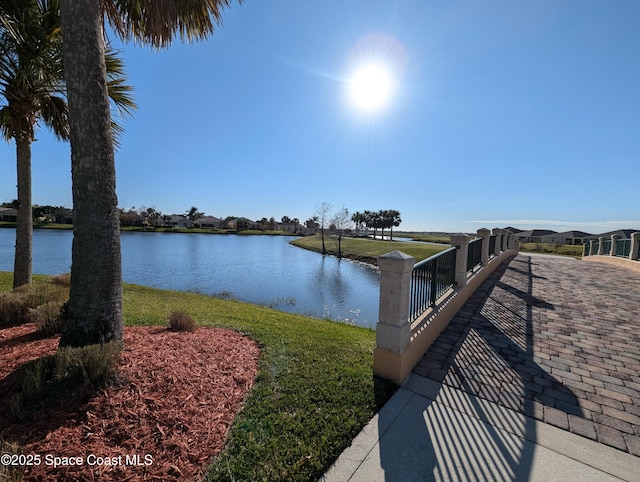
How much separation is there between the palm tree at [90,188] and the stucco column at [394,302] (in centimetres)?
313

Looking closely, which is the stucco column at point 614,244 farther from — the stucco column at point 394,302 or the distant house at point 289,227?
the distant house at point 289,227

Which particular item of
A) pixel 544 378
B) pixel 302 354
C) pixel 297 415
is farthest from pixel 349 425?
pixel 544 378

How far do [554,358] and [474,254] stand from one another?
164 inches

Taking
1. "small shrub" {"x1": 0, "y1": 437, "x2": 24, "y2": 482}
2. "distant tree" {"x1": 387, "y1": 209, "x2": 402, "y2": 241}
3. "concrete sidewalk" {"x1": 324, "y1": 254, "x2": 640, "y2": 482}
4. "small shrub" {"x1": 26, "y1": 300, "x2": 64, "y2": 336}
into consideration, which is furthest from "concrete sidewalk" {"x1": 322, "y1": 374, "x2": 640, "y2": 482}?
"distant tree" {"x1": 387, "y1": 209, "x2": 402, "y2": 241}

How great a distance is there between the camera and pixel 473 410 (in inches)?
113

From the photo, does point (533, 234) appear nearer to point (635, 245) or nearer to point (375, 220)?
point (375, 220)

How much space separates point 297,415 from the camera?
2609mm

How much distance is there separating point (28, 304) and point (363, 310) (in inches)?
419

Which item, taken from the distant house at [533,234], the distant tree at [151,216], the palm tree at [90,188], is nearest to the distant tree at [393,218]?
the distant house at [533,234]

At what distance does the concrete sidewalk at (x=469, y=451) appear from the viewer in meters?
2.11

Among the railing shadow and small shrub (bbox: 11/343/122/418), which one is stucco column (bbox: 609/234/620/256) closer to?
the railing shadow

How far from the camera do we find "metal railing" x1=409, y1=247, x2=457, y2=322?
4.18 metres

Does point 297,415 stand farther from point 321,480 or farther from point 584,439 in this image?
point 584,439

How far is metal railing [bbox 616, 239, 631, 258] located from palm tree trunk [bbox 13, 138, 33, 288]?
2113cm
